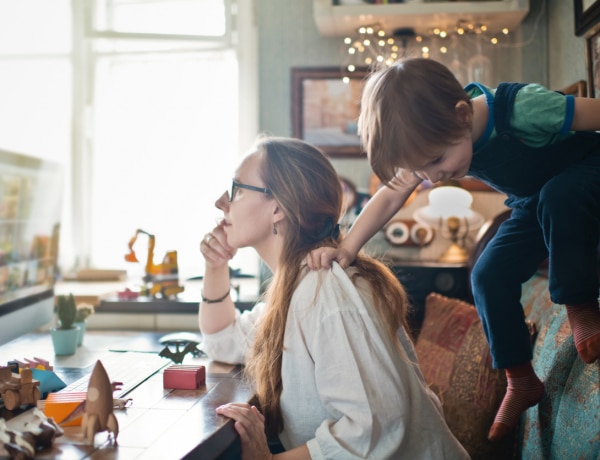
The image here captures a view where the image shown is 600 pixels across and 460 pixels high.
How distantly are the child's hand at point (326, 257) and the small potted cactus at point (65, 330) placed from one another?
2.44 ft

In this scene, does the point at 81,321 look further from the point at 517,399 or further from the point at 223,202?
the point at 517,399

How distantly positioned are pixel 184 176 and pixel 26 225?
5.88ft

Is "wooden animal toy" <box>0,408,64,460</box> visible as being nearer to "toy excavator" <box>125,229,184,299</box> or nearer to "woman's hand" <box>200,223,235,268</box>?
"woman's hand" <box>200,223,235,268</box>

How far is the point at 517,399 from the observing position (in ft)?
4.74

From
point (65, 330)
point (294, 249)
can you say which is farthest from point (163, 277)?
point (294, 249)

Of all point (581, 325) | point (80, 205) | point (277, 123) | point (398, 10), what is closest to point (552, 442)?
point (581, 325)

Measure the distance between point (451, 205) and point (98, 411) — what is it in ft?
7.02

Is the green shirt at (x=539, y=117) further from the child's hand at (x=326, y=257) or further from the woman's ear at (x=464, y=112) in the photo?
the child's hand at (x=326, y=257)

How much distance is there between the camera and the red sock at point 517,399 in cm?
144

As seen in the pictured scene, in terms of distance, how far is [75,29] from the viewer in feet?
11.8

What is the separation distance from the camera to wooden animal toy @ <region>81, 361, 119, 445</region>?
1.01 m

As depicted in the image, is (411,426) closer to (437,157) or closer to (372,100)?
(437,157)

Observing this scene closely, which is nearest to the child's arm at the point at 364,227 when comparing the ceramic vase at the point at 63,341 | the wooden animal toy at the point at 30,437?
the wooden animal toy at the point at 30,437

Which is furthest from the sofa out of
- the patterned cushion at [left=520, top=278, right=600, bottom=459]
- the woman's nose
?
the woman's nose
